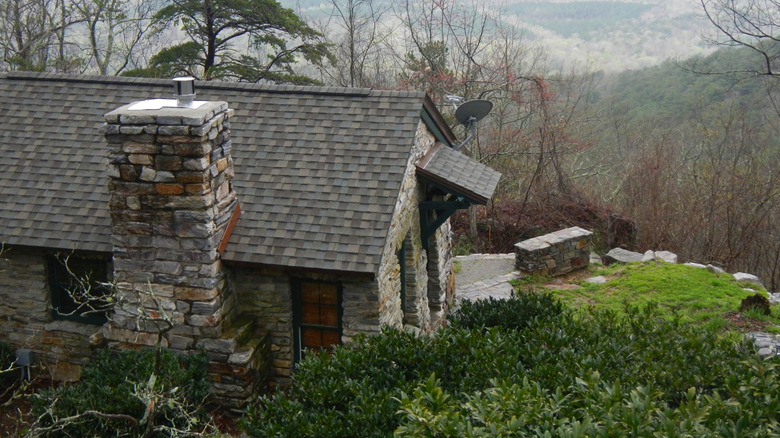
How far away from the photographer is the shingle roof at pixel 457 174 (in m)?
9.53

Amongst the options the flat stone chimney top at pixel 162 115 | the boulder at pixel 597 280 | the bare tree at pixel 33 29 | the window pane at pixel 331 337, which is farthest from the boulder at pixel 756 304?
the bare tree at pixel 33 29

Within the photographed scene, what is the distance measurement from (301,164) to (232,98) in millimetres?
1817

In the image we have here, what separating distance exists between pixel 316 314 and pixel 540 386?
12.0 feet

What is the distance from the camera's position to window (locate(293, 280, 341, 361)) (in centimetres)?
844

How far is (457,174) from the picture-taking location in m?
9.91

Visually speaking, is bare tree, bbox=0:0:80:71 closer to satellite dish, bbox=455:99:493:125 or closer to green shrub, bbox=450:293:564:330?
satellite dish, bbox=455:99:493:125

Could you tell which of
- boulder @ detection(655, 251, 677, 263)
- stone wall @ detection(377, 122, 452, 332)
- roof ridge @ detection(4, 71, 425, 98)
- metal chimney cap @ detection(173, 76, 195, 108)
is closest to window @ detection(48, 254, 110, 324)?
metal chimney cap @ detection(173, 76, 195, 108)

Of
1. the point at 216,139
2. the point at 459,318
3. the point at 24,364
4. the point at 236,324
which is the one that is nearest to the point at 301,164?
the point at 216,139

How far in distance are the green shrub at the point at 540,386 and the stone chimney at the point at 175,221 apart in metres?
2.07

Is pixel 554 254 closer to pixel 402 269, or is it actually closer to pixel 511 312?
pixel 402 269

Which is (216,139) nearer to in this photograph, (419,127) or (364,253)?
(364,253)

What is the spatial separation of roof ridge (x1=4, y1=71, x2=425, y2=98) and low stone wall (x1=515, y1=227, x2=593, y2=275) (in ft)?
20.4

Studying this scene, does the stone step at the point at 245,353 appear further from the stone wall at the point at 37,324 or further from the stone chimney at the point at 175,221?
the stone wall at the point at 37,324

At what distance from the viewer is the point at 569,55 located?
39719mm
